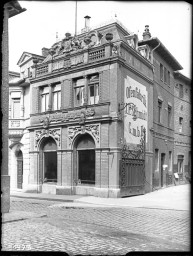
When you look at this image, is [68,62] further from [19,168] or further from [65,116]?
[19,168]

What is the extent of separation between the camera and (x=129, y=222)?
9.84 m

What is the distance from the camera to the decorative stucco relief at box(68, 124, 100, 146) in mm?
18188

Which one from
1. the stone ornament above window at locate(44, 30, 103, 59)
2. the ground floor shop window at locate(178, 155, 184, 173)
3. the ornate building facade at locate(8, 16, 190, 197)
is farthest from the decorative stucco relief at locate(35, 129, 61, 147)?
the ground floor shop window at locate(178, 155, 184, 173)

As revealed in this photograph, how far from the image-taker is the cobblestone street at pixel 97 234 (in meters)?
5.95

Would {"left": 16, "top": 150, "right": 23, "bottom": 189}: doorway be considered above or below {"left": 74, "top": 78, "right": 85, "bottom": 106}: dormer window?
below

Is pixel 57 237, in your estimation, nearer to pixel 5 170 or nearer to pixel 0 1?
pixel 5 170

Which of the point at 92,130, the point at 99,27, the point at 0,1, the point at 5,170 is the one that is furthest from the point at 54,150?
the point at 0,1

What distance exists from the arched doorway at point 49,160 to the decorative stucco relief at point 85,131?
1.79 metres

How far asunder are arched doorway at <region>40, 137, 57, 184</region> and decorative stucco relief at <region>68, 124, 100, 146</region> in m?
1.79

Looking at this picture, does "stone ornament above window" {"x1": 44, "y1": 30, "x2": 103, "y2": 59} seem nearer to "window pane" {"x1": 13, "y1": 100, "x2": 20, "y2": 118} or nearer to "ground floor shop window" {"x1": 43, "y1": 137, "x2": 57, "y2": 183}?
"window pane" {"x1": 13, "y1": 100, "x2": 20, "y2": 118}

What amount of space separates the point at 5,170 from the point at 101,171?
855 cm

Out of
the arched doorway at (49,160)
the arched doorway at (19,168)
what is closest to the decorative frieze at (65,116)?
the arched doorway at (49,160)

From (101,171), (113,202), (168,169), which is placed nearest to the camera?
(113,202)

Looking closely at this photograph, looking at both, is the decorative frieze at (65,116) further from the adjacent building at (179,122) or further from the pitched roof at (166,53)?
the adjacent building at (179,122)
